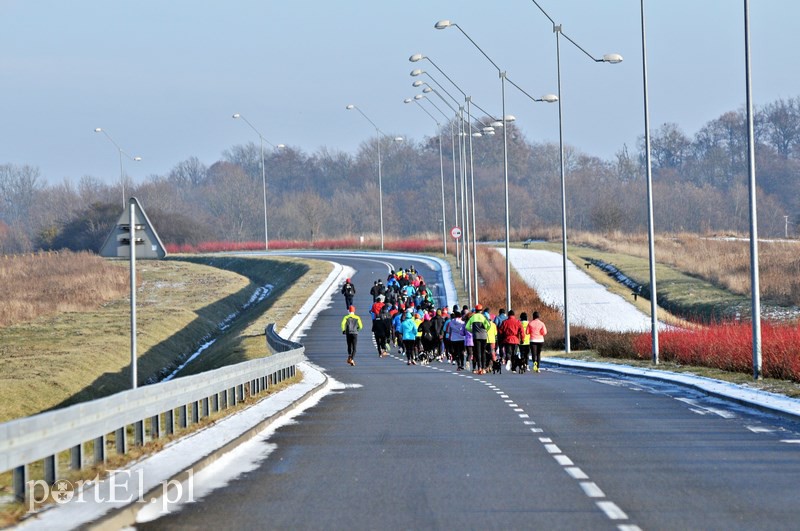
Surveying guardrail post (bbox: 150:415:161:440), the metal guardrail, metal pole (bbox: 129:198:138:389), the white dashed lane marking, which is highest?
metal pole (bbox: 129:198:138:389)

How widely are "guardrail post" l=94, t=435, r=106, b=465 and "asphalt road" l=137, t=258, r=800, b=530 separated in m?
1.57

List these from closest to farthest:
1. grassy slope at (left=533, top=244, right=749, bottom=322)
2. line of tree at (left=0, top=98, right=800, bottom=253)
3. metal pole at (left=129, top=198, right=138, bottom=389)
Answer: metal pole at (left=129, top=198, right=138, bottom=389), grassy slope at (left=533, top=244, right=749, bottom=322), line of tree at (left=0, top=98, right=800, bottom=253)

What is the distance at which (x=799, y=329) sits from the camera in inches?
1242

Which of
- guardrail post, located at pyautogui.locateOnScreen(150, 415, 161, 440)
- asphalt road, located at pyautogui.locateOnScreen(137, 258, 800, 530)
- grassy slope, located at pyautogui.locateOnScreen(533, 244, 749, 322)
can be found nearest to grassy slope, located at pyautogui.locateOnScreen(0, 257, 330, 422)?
asphalt road, located at pyautogui.locateOnScreen(137, 258, 800, 530)

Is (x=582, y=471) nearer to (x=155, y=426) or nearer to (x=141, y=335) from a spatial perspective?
(x=155, y=426)

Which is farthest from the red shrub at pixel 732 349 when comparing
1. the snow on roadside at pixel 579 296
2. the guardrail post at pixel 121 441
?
the guardrail post at pixel 121 441

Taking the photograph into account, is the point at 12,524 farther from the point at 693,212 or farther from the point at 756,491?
the point at 693,212

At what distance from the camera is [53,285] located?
73.9 meters

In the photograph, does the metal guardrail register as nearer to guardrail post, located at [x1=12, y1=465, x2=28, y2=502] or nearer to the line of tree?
guardrail post, located at [x1=12, y1=465, x2=28, y2=502]

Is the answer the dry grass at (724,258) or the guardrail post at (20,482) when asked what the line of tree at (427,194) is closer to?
the dry grass at (724,258)

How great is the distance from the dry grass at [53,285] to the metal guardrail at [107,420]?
38.9m

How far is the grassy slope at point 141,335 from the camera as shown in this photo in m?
37.5

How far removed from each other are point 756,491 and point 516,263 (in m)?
77.8

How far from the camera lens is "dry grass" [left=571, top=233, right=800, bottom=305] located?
6253 cm
